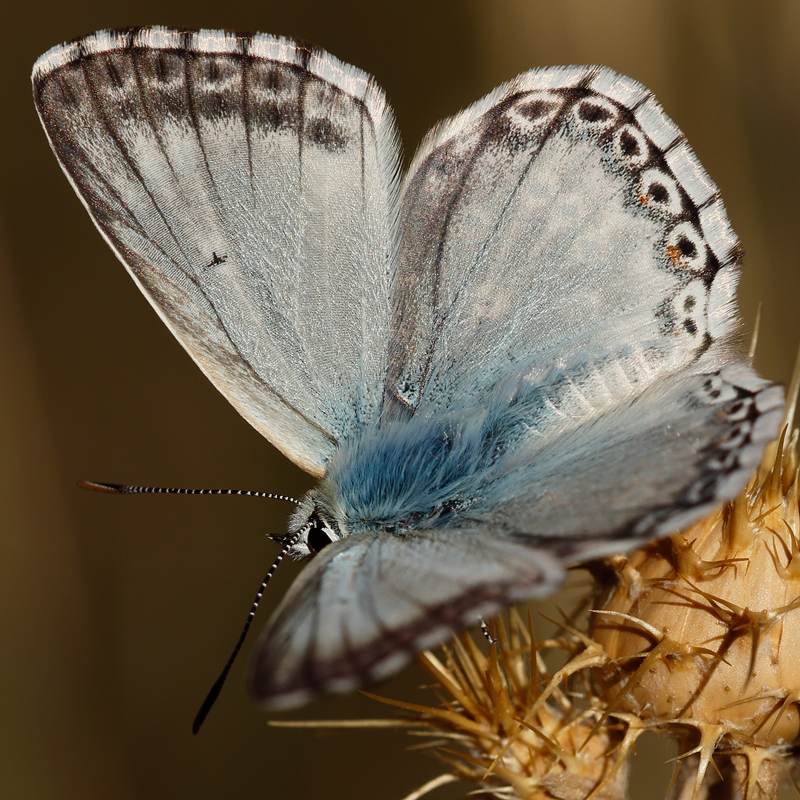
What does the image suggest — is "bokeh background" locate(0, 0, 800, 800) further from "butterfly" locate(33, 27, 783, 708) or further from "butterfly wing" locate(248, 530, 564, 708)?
"butterfly wing" locate(248, 530, 564, 708)

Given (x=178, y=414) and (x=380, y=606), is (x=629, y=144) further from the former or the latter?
(x=178, y=414)

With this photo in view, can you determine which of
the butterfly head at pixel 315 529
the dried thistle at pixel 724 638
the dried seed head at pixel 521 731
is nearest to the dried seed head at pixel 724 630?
the dried thistle at pixel 724 638

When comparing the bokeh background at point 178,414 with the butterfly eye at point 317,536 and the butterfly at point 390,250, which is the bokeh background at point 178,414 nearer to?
the butterfly at point 390,250

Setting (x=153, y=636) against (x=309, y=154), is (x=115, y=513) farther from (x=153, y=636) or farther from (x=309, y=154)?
(x=309, y=154)

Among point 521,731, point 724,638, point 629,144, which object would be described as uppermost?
point 629,144

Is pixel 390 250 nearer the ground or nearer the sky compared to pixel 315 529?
nearer the sky

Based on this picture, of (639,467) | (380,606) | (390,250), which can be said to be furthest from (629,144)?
(380,606)

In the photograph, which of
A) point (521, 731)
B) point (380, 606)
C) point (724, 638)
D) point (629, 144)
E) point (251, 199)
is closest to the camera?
point (380, 606)
